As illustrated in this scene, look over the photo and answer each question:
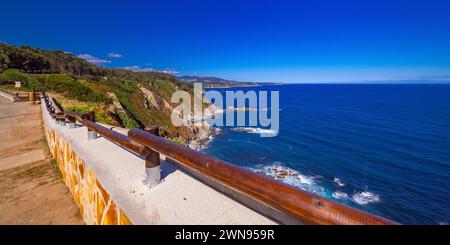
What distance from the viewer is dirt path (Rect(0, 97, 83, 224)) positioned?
293 centimetres

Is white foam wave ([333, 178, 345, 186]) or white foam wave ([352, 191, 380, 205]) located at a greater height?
white foam wave ([333, 178, 345, 186])

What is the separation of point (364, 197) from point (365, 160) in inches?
336

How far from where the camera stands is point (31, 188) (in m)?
3.61

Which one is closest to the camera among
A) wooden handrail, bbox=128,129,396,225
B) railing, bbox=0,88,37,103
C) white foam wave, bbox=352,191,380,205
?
wooden handrail, bbox=128,129,396,225

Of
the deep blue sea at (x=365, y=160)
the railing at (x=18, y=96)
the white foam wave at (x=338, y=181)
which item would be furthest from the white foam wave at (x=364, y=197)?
the railing at (x=18, y=96)

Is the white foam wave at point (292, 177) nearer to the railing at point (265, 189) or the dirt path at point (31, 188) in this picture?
the dirt path at point (31, 188)

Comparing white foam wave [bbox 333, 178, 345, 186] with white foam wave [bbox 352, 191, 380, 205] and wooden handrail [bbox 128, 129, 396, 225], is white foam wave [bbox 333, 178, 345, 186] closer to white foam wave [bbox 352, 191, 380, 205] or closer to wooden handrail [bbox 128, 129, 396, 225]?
white foam wave [bbox 352, 191, 380, 205]

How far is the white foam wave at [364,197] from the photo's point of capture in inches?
725

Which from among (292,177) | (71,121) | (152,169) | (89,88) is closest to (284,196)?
(152,169)

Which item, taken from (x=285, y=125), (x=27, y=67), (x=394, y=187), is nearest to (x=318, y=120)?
(x=285, y=125)

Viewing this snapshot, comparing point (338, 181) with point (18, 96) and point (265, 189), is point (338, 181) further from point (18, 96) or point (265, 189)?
point (18, 96)

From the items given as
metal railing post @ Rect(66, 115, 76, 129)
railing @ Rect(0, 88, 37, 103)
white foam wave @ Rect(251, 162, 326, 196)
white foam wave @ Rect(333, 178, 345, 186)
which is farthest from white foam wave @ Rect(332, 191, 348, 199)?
railing @ Rect(0, 88, 37, 103)

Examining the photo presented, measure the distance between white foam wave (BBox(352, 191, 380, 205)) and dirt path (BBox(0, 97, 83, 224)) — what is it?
69.7 ft

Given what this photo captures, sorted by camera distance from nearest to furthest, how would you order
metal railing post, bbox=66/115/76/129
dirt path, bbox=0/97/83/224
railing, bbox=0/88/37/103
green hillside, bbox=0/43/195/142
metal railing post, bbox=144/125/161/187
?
metal railing post, bbox=144/125/161/187, dirt path, bbox=0/97/83/224, metal railing post, bbox=66/115/76/129, railing, bbox=0/88/37/103, green hillside, bbox=0/43/195/142
